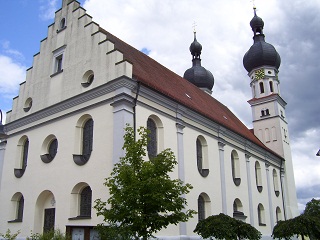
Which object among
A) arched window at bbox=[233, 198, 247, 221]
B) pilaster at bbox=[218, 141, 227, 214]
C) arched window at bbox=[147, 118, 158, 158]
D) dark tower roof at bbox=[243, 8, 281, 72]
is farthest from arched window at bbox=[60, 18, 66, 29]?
dark tower roof at bbox=[243, 8, 281, 72]

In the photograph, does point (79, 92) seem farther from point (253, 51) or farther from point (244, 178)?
point (253, 51)

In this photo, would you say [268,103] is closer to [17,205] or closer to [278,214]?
[278,214]

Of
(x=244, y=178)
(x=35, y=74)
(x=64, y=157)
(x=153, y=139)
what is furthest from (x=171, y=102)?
(x=244, y=178)

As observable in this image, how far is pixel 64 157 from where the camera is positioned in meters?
18.6

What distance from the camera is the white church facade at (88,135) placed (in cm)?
1733

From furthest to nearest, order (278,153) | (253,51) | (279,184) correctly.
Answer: (253,51) → (278,153) → (279,184)

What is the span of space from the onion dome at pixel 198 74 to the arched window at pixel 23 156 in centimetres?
2262

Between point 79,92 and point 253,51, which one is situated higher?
point 253,51

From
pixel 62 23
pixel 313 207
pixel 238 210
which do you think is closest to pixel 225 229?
pixel 313 207

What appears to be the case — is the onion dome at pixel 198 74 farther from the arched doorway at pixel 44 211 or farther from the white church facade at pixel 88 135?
the arched doorway at pixel 44 211

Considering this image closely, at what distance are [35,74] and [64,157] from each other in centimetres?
640

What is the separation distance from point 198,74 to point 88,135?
966 inches

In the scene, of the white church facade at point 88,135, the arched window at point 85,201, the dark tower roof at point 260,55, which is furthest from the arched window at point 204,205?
the dark tower roof at point 260,55

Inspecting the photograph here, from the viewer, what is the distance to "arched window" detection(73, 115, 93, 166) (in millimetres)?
17906
